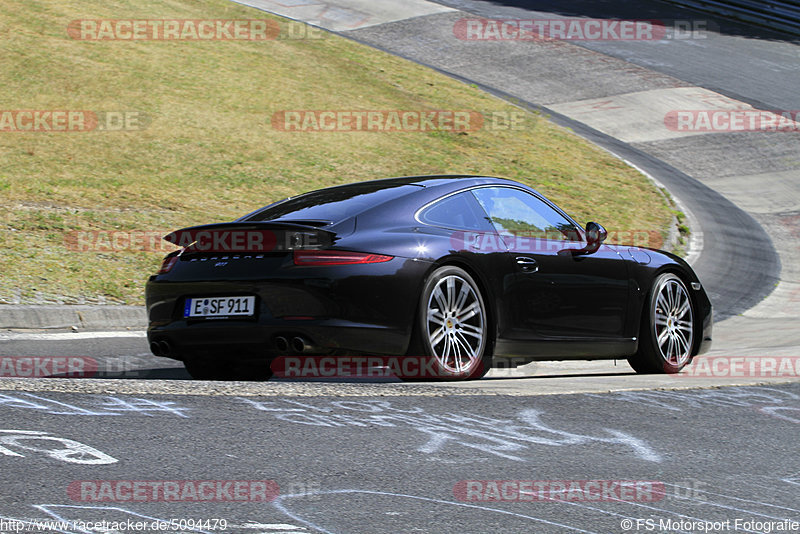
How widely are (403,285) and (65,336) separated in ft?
12.6

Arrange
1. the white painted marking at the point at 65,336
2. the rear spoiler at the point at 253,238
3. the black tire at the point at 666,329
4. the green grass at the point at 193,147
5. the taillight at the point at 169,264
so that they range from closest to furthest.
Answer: the rear spoiler at the point at 253,238
the taillight at the point at 169,264
the black tire at the point at 666,329
the white painted marking at the point at 65,336
the green grass at the point at 193,147

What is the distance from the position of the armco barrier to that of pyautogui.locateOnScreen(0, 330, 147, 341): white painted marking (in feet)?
94.7

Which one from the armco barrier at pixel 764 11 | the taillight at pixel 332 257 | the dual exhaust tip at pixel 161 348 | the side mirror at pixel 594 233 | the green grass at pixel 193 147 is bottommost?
the dual exhaust tip at pixel 161 348

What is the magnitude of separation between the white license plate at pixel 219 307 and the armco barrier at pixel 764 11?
3047cm

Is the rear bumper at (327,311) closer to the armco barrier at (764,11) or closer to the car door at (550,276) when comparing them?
the car door at (550,276)

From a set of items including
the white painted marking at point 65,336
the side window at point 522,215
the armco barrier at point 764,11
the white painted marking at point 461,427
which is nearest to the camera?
the white painted marking at point 461,427

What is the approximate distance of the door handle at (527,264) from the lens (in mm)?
6688

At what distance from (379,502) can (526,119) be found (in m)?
20.0

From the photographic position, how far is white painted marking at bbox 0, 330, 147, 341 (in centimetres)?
824

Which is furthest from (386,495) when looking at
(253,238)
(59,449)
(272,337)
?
(253,238)

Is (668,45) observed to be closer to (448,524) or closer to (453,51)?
(453,51)

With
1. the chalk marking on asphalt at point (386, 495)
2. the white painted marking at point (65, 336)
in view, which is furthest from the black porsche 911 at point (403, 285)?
the white painted marking at point (65, 336)

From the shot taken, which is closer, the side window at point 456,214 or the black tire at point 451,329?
the black tire at point 451,329

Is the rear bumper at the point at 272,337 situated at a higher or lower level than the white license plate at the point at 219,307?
lower
